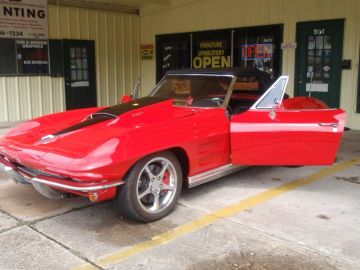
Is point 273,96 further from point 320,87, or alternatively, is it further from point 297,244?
point 320,87

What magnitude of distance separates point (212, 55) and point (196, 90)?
6.45 metres

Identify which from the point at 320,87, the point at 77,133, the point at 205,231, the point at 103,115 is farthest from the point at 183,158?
the point at 320,87

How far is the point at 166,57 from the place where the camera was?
12789 mm

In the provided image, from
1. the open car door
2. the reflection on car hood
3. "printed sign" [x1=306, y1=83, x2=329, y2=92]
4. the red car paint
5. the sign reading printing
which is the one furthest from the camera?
the sign reading printing

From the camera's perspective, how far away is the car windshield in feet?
16.8

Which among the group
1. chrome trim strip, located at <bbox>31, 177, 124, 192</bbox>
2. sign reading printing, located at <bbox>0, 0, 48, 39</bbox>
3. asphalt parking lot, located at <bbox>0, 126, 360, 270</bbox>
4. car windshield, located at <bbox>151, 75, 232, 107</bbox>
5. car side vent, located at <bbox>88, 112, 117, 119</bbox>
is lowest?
asphalt parking lot, located at <bbox>0, 126, 360, 270</bbox>

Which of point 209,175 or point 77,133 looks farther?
point 209,175

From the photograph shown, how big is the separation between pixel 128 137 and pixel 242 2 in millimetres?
7844

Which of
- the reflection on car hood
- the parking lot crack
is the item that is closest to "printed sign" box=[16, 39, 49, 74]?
the reflection on car hood

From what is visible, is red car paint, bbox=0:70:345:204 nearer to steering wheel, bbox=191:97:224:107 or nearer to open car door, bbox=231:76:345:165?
open car door, bbox=231:76:345:165

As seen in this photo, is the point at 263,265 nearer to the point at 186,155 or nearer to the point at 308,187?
the point at 186,155

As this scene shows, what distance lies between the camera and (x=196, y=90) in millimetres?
5352

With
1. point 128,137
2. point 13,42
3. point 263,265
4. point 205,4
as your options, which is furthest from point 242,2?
point 263,265

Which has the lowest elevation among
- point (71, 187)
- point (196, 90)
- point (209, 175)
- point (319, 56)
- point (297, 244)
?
point (297, 244)
